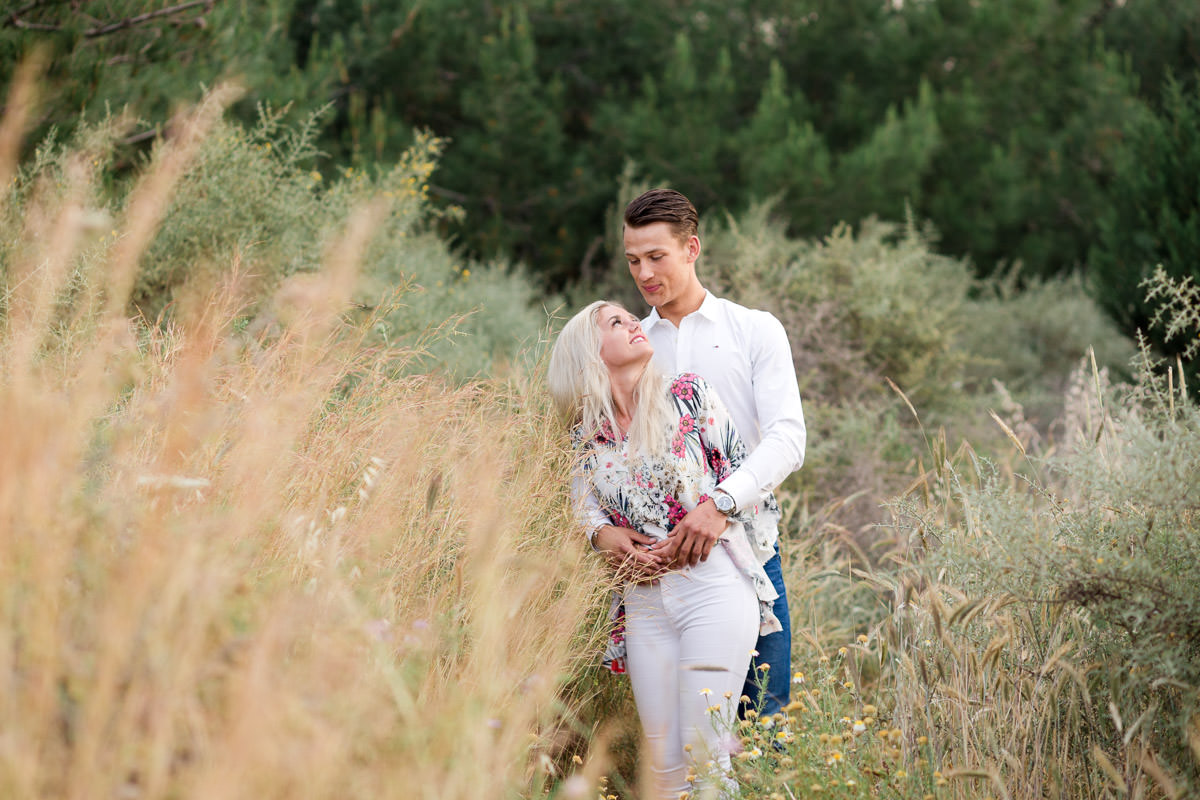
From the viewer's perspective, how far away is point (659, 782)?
2857 millimetres

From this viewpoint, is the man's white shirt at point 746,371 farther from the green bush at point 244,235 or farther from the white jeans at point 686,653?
the green bush at point 244,235

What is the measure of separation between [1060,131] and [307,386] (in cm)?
1262

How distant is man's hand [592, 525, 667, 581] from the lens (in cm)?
293

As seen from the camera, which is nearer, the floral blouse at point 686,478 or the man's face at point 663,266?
the floral blouse at point 686,478

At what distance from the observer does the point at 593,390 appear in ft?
10.1

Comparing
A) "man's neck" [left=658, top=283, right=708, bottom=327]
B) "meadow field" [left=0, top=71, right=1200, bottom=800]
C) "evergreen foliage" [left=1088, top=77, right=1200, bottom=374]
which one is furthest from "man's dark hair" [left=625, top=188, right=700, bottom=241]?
"evergreen foliage" [left=1088, top=77, right=1200, bottom=374]

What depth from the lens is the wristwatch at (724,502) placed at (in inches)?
113

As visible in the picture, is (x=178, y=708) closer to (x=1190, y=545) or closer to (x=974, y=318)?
(x=1190, y=545)

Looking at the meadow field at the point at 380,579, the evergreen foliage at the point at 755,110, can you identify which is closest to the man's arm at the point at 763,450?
the meadow field at the point at 380,579

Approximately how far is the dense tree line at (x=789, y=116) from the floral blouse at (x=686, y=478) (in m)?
Result: 6.25

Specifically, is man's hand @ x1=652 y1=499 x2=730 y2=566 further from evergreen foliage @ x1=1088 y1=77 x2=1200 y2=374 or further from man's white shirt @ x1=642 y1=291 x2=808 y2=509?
evergreen foliage @ x1=1088 y1=77 x2=1200 y2=374

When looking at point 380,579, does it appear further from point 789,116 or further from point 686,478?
point 789,116

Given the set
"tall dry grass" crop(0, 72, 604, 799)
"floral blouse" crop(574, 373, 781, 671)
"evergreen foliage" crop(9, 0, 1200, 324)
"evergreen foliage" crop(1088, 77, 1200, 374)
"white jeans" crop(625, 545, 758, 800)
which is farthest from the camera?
"evergreen foliage" crop(9, 0, 1200, 324)

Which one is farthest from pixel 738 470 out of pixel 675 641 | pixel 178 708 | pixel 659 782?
pixel 178 708
